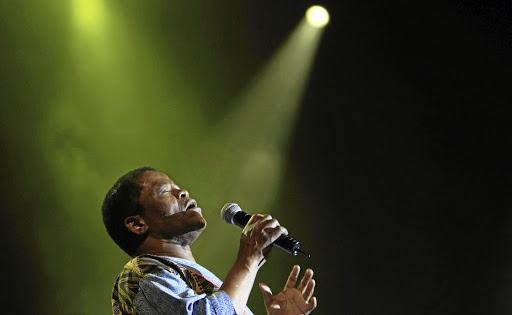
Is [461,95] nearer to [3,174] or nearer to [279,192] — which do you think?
[279,192]

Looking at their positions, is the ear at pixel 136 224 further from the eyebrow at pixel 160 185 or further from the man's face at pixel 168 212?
the eyebrow at pixel 160 185

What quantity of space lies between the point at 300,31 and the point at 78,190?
224cm

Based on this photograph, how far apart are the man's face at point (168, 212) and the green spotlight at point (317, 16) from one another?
2891 mm

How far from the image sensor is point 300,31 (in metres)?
4.52

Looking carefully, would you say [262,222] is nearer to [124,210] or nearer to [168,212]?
[168,212]

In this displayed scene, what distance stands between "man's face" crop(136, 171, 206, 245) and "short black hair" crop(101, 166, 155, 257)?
3 cm

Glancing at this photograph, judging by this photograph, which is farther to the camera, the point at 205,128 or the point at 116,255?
the point at 205,128

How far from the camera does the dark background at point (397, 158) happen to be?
12.4 feet

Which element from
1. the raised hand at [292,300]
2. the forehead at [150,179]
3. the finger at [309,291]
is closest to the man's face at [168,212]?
the forehead at [150,179]

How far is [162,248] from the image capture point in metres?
1.82

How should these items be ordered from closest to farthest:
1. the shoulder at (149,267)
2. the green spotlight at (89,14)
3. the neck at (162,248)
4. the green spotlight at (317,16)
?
the shoulder at (149,267) → the neck at (162,248) → the green spotlight at (89,14) → the green spotlight at (317,16)

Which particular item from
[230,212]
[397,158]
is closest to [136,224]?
[230,212]

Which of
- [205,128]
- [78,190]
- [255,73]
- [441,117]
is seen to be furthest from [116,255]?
[441,117]

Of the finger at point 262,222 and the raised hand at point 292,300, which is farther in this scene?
the raised hand at point 292,300
